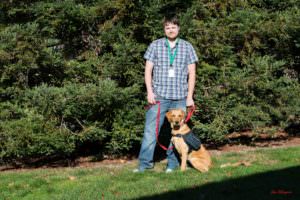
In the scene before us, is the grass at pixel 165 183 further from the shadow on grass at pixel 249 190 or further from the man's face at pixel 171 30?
the man's face at pixel 171 30

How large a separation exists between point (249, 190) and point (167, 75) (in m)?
1.94

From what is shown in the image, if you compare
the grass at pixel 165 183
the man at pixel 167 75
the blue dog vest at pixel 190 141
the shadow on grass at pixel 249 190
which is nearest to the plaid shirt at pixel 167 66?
Answer: the man at pixel 167 75

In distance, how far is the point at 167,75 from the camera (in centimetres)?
621

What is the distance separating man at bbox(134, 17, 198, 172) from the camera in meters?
6.20

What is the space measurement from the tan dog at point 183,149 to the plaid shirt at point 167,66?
0.94 ft

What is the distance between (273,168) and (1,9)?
5.21 meters

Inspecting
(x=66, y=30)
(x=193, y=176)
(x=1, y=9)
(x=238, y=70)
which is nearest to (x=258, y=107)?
(x=238, y=70)

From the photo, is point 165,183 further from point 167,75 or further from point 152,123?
point 167,75

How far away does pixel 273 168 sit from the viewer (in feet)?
20.5

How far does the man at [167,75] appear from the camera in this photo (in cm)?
620

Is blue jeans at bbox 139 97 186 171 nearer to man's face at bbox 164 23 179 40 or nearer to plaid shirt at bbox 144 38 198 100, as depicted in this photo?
plaid shirt at bbox 144 38 198 100

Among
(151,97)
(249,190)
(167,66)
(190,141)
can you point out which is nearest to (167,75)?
(167,66)

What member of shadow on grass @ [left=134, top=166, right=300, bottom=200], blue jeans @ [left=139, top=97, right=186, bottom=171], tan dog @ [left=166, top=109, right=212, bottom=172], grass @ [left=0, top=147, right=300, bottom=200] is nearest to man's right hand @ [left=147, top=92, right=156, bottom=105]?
blue jeans @ [left=139, top=97, right=186, bottom=171]

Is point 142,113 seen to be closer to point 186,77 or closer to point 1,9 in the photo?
point 186,77
